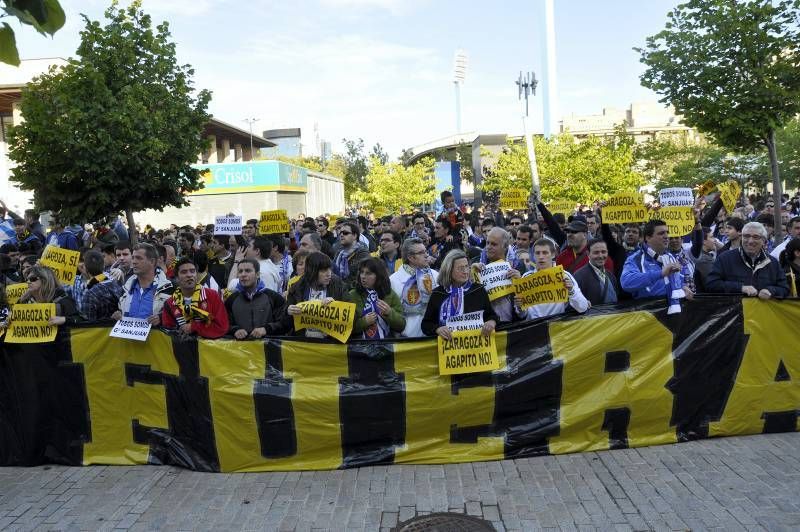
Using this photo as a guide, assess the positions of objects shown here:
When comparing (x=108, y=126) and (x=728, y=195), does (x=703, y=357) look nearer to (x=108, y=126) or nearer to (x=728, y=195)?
(x=728, y=195)

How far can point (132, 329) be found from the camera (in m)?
5.89

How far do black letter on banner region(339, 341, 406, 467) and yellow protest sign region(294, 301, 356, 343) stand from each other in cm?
18

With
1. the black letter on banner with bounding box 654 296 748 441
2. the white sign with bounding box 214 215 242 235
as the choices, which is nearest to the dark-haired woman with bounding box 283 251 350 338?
the black letter on banner with bounding box 654 296 748 441

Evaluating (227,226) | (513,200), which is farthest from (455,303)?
(513,200)

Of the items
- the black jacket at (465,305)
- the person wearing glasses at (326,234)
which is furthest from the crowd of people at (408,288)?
the person wearing glasses at (326,234)

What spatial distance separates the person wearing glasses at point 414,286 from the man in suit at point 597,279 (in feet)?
4.47

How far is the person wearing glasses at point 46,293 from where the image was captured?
20.3 feet

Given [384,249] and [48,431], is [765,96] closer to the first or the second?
[384,249]

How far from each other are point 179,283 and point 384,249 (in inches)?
143

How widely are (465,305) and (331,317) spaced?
1.11m

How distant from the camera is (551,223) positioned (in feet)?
30.5

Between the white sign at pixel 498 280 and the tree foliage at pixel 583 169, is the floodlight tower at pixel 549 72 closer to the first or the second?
the tree foliage at pixel 583 169

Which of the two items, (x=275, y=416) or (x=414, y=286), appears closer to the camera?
(x=275, y=416)

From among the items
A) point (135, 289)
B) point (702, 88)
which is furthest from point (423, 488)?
point (702, 88)
